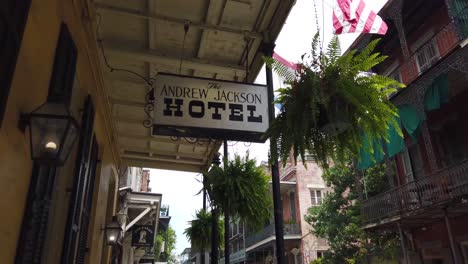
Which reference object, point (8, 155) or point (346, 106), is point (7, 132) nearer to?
point (8, 155)

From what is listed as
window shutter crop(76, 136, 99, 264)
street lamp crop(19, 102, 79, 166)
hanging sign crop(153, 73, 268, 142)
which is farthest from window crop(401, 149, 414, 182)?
street lamp crop(19, 102, 79, 166)

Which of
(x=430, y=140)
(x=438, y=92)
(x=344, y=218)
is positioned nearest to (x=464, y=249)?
(x=430, y=140)

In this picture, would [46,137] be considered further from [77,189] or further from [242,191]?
[242,191]

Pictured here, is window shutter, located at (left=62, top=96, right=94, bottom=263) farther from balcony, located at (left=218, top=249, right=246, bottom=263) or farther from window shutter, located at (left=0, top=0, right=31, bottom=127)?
balcony, located at (left=218, top=249, right=246, bottom=263)

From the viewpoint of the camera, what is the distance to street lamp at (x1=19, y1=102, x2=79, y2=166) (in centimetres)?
210

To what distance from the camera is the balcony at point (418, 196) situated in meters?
8.62

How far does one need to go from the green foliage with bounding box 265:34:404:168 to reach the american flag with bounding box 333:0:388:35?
481 cm

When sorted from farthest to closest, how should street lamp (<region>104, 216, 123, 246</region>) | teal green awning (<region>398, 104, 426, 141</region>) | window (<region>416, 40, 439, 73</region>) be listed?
window (<region>416, 40, 439, 73</region>)
teal green awning (<region>398, 104, 426, 141</region>)
street lamp (<region>104, 216, 123, 246</region>)

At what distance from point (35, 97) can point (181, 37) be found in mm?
2588

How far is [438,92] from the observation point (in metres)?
9.62

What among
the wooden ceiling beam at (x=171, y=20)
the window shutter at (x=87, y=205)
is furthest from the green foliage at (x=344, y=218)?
the window shutter at (x=87, y=205)

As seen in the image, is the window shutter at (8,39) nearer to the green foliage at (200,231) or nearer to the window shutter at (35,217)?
the window shutter at (35,217)

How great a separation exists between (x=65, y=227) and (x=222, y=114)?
194 centimetres

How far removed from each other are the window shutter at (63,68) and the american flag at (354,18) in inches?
220
